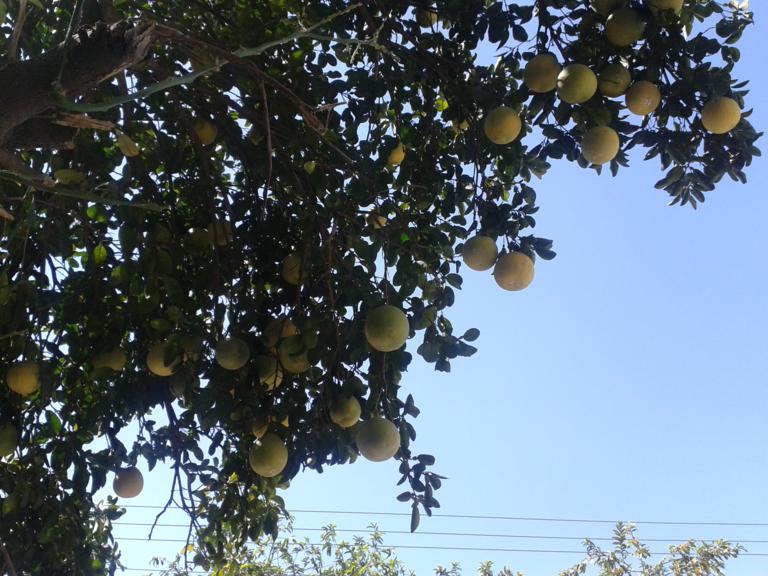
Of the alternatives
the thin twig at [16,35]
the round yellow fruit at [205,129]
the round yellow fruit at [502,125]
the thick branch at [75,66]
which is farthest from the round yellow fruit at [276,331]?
the thin twig at [16,35]

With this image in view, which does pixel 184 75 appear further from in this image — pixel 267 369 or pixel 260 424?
pixel 260 424

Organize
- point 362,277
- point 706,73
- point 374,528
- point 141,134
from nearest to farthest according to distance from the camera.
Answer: point 706,73 → point 362,277 → point 141,134 → point 374,528

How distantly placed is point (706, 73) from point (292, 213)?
1.70 meters

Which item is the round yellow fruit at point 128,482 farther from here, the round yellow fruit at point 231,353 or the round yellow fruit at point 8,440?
the round yellow fruit at point 231,353

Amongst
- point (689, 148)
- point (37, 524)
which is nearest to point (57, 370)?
point (37, 524)

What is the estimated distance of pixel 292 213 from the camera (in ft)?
11.5

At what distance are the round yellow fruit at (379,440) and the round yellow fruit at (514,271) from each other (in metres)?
0.65

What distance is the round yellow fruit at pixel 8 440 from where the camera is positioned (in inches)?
110

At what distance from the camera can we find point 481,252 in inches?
110

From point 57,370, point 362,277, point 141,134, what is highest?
point 141,134

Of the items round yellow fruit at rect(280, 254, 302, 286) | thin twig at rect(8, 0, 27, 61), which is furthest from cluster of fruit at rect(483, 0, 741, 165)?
thin twig at rect(8, 0, 27, 61)

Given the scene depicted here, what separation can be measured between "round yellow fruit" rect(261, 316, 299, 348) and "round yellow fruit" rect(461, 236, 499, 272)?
65cm

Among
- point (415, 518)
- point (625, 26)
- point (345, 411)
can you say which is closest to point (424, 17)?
point (625, 26)

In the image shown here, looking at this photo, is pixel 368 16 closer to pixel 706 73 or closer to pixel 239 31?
pixel 239 31
